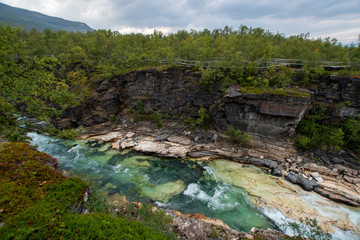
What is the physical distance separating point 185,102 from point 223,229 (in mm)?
26753

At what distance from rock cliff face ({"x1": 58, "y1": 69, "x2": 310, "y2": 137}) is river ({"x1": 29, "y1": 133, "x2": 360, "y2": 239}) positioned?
9.02 meters

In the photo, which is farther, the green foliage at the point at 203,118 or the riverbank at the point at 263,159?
the green foliage at the point at 203,118

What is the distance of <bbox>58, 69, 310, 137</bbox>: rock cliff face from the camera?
2534 cm

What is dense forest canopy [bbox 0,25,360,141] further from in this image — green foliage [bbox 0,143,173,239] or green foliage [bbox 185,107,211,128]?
green foliage [bbox 185,107,211,128]

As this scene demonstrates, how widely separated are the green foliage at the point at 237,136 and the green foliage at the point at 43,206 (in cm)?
2323

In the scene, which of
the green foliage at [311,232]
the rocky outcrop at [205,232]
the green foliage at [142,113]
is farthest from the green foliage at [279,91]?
the rocky outcrop at [205,232]

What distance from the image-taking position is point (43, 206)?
19.4ft

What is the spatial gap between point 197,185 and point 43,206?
57.7ft

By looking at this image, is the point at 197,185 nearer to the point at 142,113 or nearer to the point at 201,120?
the point at 201,120

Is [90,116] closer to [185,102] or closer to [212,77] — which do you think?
[185,102]

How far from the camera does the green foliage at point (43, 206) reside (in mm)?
5242

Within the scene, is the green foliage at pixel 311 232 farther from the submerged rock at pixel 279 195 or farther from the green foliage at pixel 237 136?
the green foliage at pixel 237 136


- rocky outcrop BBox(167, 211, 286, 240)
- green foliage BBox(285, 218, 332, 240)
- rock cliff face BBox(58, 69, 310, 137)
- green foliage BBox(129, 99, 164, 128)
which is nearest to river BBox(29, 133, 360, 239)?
green foliage BBox(285, 218, 332, 240)

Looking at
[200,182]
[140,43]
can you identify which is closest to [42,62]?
[200,182]
